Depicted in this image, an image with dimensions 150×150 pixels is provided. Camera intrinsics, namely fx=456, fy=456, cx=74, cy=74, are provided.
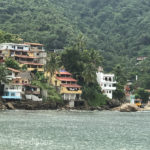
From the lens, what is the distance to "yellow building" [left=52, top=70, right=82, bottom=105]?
4432 inches

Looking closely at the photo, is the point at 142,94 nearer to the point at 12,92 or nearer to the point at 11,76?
the point at 11,76

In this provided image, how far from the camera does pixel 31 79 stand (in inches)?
4247

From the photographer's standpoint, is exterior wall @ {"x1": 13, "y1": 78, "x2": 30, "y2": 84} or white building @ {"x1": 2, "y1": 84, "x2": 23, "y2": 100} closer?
white building @ {"x1": 2, "y1": 84, "x2": 23, "y2": 100}

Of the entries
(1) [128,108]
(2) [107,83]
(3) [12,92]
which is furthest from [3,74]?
(2) [107,83]

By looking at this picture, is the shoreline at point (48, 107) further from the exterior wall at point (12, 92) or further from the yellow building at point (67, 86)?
the yellow building at point (67, 86)

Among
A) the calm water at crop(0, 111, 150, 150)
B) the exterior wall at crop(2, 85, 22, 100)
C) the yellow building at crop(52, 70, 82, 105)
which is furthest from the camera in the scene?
the yellow building at crop(52, 70, 82, 105)

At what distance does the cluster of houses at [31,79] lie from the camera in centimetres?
10212

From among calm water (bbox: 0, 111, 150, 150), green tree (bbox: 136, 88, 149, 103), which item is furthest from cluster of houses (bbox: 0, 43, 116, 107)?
calm water (bbox: 0, 111, 150, 150)

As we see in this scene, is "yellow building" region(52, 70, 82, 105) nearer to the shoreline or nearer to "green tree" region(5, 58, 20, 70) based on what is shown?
the shoreline

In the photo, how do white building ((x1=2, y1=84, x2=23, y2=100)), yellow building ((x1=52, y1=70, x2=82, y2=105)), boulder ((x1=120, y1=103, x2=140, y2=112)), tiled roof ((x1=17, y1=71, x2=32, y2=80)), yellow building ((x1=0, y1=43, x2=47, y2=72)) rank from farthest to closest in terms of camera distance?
1. yellow building ((x1=0, y1=43, x2=47, y2=72))
2. boulder ((x1=120, y1=103, x2=140, y2=112))
3. yellow building ((x1=52, y1=70, x2=82, y2=105))
4. tiled roof ((x1=17, y1=71, x2=32, y2=80))
5. white building ((x1=2, y1=84, x2=23, y2=100))

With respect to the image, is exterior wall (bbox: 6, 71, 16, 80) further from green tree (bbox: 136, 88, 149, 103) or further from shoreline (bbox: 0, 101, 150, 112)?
green tree (bbox: 136, 88, 149, 103)

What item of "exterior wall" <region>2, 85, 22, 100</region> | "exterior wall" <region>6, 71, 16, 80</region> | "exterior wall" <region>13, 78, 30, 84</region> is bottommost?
"exterior wall" <region>2, 85, 22, 100</region>

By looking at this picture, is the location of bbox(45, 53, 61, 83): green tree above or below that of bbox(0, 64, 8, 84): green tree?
above

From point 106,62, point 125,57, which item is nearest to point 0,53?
point 106,62
